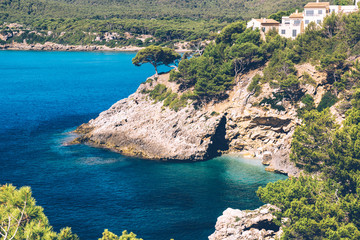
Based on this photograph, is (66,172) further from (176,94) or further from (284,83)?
Answer: (284,83)

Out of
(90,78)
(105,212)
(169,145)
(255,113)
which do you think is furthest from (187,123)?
(90,78)

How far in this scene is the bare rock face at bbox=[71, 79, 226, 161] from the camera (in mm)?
60375

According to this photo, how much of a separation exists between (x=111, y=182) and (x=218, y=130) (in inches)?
734

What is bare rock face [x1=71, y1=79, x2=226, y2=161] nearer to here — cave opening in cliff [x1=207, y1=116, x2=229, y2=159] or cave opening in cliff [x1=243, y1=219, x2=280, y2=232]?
cave opening in cliff [x1=207, y1=116, x2=229, y2=159]

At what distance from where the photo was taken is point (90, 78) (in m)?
136

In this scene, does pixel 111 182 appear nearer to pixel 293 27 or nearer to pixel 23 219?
pixel 23 219

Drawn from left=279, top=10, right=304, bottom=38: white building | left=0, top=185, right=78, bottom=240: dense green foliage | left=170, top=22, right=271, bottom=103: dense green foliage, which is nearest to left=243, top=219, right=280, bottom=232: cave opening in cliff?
left=0, top=185, right=78, bottom=240: dense green foliage

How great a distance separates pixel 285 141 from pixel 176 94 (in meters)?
21.1

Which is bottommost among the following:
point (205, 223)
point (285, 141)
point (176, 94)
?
point (205, 223)

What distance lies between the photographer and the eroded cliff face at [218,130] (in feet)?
197

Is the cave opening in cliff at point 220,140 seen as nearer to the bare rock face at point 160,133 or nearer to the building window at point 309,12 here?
the bare rock face at point 160,133

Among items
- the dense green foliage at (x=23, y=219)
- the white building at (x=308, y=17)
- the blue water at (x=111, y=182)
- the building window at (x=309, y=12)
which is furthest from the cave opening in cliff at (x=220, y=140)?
the dense green foliage at (x=23, y=219)

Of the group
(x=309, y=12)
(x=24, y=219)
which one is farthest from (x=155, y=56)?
(x=24, y=219)

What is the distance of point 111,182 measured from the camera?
52188 millimetres
